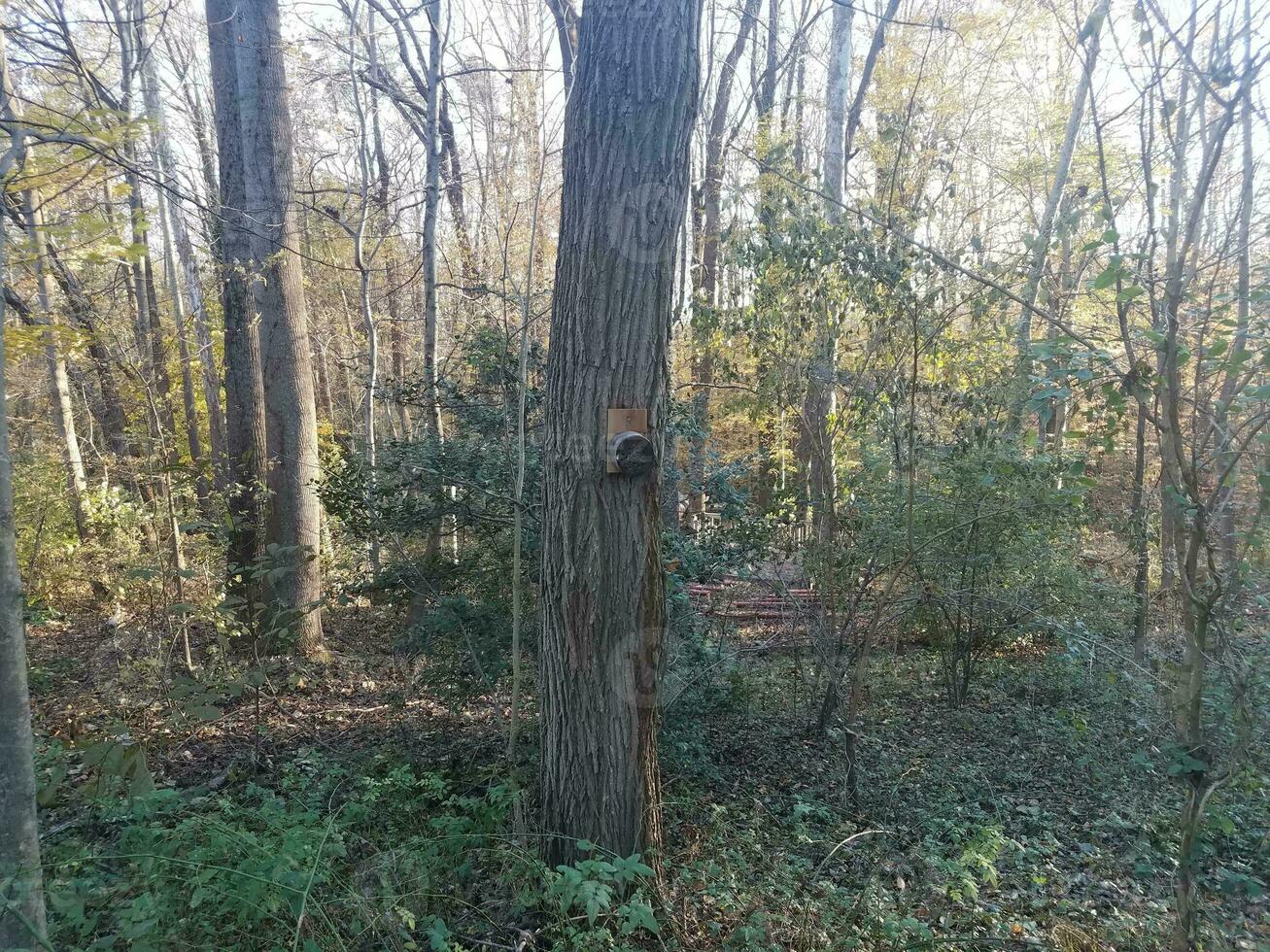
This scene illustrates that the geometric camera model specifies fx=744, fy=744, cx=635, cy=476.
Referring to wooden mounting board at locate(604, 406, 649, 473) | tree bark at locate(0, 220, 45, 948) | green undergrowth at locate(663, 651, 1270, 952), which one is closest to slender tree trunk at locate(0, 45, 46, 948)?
tree bark at locate(0, 220, 45, 948)

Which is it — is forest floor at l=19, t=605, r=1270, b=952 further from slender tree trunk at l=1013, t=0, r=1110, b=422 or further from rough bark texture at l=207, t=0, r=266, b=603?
slender tree trunk at l=1013, t=0, r=1110, b=422

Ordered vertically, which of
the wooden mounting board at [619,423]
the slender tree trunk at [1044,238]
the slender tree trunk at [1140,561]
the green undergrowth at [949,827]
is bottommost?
the green undergrowth at [949,827]

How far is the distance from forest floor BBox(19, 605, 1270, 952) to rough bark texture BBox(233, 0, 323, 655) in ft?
4.32

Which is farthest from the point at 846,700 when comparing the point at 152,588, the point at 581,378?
the point at 152,588

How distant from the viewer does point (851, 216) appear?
6145 millimetres

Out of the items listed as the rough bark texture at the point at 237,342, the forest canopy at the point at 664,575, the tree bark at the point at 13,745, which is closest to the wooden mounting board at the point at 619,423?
the forest canopy at the point at 664,575

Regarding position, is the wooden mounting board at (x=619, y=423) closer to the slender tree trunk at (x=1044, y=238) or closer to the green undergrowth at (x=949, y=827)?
the slender tree trunk at (x=1044, y=238)

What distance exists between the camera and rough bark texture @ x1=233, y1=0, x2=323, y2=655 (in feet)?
22.7

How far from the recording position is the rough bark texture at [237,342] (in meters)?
6.95

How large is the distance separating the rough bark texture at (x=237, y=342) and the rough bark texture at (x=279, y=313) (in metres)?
0.08

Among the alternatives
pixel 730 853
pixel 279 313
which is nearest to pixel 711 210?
pixel 279 313

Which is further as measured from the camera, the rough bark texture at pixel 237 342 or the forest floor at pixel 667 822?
the rough bark texture at pixel 237 342

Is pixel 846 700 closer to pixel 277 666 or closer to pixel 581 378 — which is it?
pixel 581 378

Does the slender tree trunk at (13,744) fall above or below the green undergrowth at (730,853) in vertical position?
above
